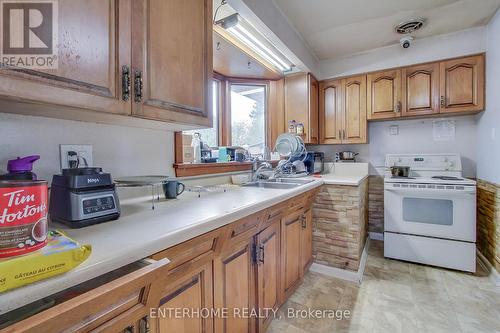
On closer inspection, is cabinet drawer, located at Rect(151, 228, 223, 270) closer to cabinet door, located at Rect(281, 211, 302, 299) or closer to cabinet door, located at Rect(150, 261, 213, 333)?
cabinet door, located at Rect(150, 261, 213, 333)

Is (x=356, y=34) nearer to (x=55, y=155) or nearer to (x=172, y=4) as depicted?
(x=172, y=4)

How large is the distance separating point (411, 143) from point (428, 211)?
1.03 meters

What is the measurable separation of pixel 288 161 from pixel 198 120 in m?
1.46

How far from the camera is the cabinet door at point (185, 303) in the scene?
758 millimetres

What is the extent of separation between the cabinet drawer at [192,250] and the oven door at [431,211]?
2.27 m

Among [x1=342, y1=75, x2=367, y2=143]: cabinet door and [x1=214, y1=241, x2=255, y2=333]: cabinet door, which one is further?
[x1=342, y1=75, x2=367, y2=143]: cabinet door

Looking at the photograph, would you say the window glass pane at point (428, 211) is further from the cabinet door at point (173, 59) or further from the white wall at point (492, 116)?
the cabinet door at point (173, 59)

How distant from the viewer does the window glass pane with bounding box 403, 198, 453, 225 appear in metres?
2.27

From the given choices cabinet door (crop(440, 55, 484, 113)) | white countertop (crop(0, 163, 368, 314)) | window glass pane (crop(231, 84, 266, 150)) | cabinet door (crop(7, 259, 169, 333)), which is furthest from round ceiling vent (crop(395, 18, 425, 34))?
cabinet door (crop(7, 259, 169, 333))

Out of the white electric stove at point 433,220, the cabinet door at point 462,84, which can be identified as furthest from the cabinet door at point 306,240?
the cabinet door at point 462,84

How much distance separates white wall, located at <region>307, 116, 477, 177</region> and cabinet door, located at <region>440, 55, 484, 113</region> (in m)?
0.39

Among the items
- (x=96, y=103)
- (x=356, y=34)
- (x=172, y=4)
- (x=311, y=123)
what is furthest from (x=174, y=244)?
(x=356, y=34)

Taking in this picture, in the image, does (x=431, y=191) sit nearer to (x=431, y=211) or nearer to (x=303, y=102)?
(x=431, y=211)

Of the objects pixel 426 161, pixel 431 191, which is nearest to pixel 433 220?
pixel 431 191
